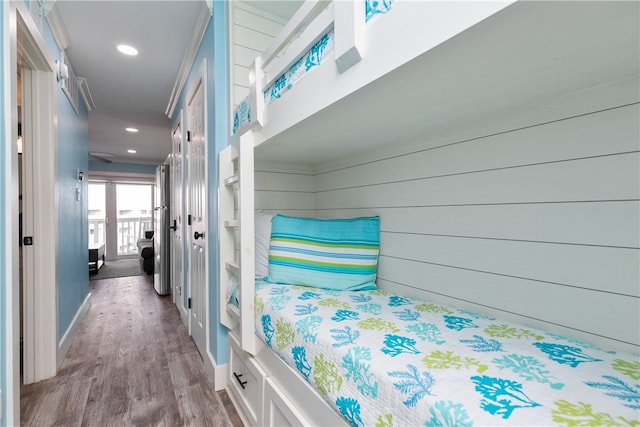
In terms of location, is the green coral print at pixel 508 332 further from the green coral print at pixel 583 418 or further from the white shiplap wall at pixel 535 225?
the green coral print at pixel 583 418

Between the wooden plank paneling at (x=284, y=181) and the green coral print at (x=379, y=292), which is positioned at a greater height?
the wooden plank paneling at (x=284, y=181)

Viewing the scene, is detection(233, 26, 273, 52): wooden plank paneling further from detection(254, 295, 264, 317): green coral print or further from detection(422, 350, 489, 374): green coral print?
detection(422, 350, 489, 374): green coral print

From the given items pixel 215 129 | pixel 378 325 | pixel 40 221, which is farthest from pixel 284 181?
pixel 40 221

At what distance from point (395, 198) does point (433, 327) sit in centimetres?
73

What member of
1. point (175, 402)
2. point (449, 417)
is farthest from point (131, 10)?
point (449, 417)

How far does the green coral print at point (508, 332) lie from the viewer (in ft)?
2.96

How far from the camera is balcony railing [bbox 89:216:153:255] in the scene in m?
6.95

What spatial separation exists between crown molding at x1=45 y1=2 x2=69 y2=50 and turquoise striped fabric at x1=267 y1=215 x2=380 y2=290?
1851mm

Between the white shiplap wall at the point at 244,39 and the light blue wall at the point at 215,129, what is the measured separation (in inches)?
2.6

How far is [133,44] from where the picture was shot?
2256 millimetres

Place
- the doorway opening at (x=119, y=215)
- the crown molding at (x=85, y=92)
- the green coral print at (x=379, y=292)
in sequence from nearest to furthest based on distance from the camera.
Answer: the green coral print at (x=379, y=292) < the crown molding at (x=85, y=92) < the doorway opening at (x=119, y=215)

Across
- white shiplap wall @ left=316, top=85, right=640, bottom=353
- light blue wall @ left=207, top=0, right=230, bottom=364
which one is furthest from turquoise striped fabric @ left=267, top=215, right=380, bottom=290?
light blue wall @ left=207, top=0, right=230, bottom=364

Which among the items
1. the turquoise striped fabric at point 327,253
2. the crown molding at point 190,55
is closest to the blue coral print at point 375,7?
the turquoise striped fabric at point 327,253

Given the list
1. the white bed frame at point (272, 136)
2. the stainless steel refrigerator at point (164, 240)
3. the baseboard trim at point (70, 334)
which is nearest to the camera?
the white bed frame at point (272, 136)
